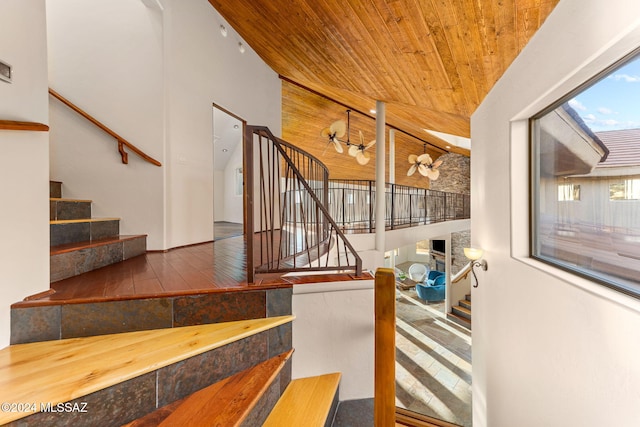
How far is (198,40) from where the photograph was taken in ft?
12.0

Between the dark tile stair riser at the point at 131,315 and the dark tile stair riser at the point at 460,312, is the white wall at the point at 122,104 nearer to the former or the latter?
the dark tile stair riser at the point at 131,315

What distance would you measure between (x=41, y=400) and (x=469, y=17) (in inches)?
129

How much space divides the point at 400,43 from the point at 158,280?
10.1 ft

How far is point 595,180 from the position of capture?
63.0 inches

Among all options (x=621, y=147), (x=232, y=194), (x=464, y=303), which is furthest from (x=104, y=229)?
(x=464, y=303)

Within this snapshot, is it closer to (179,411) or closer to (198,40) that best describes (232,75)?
(198,40)

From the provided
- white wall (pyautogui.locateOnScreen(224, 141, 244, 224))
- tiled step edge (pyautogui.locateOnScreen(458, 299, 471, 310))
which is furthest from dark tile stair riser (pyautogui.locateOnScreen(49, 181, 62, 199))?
tiled step edge (pyautogui.locateOnScreen(458, 299, 471, 310))

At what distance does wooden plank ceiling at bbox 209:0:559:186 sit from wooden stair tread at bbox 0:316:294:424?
271cm

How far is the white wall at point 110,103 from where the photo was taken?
295 centimetres

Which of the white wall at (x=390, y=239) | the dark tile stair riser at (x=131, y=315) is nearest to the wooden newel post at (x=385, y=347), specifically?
the dark tile stair riser at (x=131, y=315)

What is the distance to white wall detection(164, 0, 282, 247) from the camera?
3223mm

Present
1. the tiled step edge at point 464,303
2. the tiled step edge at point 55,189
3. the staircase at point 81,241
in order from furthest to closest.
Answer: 1. the tiled step edge at point 464,303
2. the tiled step edge at point 55,189
3. the staircase at point 81,241

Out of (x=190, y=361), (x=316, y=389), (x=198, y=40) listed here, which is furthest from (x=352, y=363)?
(x=198, y=40)

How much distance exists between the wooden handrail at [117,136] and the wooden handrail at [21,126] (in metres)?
1.57
